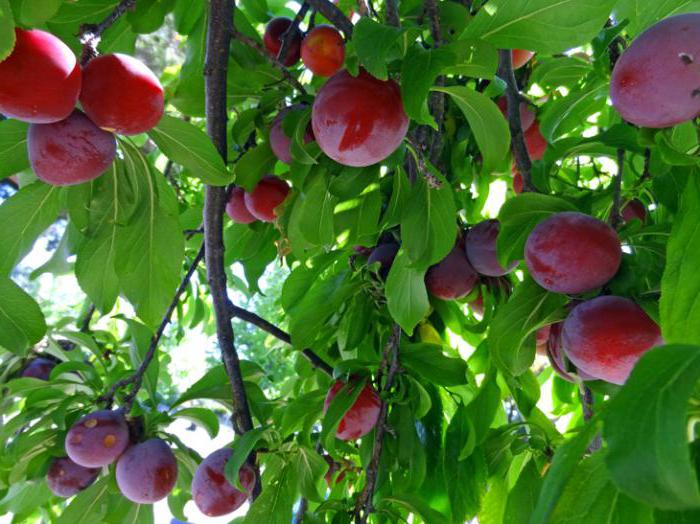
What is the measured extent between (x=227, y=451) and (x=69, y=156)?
2.12ft

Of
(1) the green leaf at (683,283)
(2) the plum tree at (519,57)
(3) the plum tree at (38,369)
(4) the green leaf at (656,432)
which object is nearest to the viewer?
(4) the green leaf at (656,432)

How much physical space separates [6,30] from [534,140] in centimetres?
98

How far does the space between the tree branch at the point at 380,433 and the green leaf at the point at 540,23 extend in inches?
19.6

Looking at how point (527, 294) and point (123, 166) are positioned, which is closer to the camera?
point (527, 294)

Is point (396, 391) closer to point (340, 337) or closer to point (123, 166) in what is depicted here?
point (340, 337)

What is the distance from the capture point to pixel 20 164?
884 mm

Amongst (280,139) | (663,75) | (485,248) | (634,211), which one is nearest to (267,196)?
(280,139)

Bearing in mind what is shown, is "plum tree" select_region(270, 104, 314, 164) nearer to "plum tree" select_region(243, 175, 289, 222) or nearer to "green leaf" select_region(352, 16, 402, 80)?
"plum tree" select_region(243, 175, 289, 222)

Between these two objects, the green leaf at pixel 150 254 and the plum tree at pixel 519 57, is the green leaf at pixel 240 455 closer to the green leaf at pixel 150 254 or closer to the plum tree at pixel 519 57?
the green leaf at pixel 150 254

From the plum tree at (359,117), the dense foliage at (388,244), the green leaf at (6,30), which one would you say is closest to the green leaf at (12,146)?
the dense foliage at (388,244)

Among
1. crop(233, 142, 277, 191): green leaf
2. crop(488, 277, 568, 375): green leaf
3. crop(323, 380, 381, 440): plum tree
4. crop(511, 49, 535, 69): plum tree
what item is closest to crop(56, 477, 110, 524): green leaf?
crop(323, 380, 381, 440): plum tree

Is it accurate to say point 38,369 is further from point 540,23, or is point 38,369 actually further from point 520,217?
point 540,23

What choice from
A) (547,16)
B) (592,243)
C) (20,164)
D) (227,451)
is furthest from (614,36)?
(227,451)

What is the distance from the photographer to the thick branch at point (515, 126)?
0.96 meters
